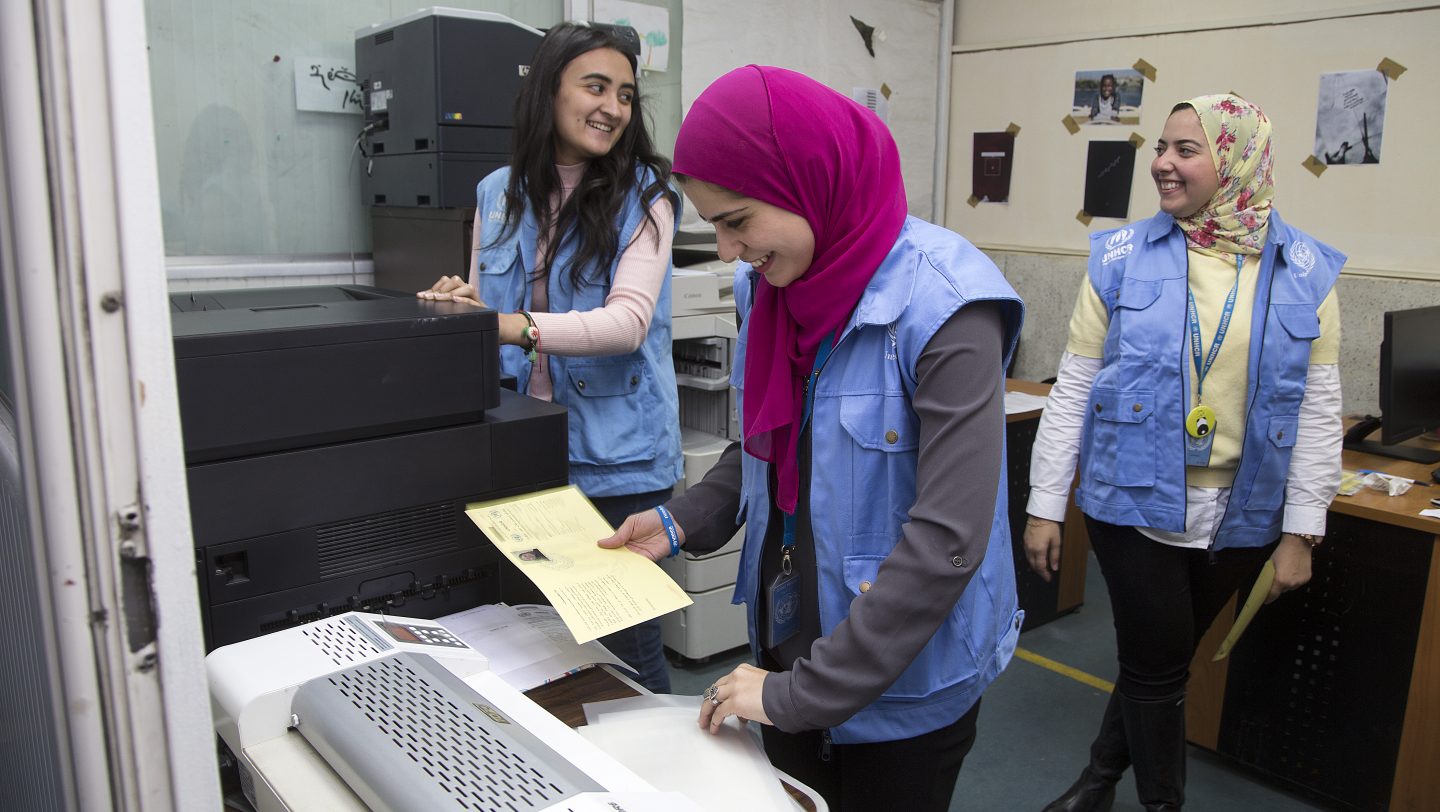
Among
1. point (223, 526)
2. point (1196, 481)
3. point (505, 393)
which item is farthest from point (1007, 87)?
point (223, 526)

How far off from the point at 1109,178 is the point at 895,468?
124 inches

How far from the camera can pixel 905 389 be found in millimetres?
1000

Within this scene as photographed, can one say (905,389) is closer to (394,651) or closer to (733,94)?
(733,94)

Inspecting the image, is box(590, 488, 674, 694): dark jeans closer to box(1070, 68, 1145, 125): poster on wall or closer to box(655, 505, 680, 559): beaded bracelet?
box(655, 505, 680, 559): beaded bracelet

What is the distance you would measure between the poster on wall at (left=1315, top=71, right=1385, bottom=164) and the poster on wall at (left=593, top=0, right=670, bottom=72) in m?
2.10

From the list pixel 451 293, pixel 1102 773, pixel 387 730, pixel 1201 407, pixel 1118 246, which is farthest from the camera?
pixel 1102 773

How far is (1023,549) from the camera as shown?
3057 mm

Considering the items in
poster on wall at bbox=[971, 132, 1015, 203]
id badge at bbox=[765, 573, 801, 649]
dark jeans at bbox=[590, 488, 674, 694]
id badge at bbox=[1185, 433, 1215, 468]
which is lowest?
dark jeans at bbox=[590, 488, 674, 694]

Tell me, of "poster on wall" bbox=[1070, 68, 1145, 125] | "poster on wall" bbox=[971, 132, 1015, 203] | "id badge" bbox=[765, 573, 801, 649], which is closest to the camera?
"id badge" bbox=[765, 573, 801, 649]

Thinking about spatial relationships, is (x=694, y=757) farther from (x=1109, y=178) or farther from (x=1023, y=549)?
(x=1109, y=178)

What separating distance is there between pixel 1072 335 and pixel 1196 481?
35 centimetres

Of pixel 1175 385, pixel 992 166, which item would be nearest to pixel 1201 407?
pixel 1175 385

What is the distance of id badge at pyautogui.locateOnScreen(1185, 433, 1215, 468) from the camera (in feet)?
5.81

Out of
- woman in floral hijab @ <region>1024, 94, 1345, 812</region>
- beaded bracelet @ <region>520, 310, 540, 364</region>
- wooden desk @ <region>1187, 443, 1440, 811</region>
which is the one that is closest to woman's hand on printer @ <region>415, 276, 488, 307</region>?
beaded bracelet @ <region>520, 310, 540, 364</region>
